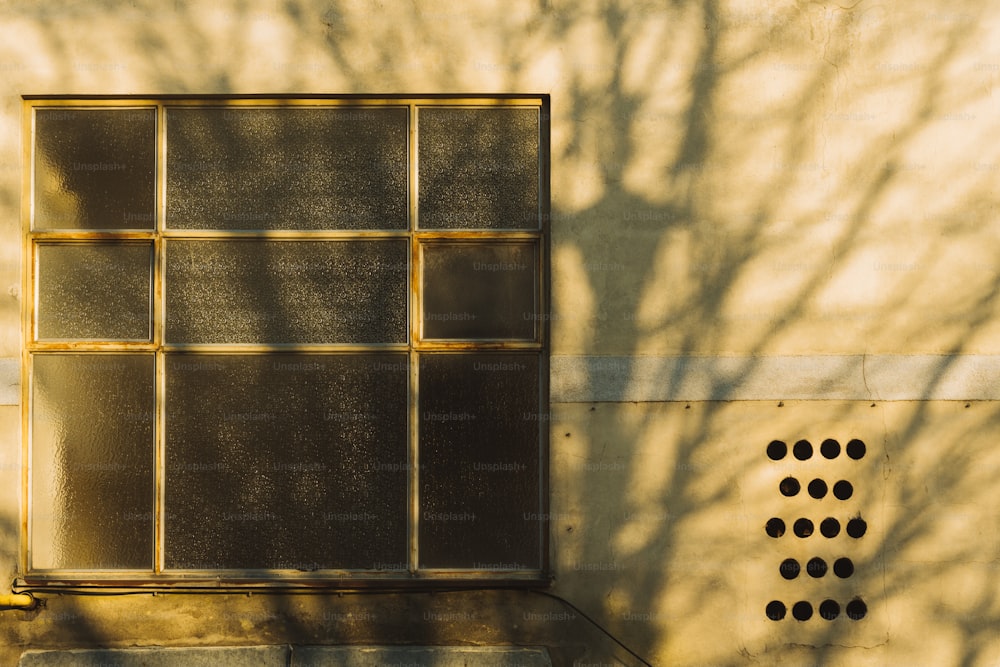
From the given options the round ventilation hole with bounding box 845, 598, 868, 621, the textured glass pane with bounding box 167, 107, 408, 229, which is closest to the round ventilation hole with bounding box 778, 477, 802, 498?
the round ventilation hole with bounding box 845, 598, 868, 621

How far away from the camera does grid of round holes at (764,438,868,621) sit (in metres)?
6.00

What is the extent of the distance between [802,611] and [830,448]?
1.12 m

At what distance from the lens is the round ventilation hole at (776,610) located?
6.01 m

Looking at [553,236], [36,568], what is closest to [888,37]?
[553,236]

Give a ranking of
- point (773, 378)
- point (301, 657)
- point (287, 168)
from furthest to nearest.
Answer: point (287, 168) < point (773, 378) < point (301, 657)

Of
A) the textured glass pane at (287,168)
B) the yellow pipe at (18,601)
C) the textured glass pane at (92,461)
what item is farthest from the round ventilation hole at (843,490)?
the yellow pipe at (18,601)

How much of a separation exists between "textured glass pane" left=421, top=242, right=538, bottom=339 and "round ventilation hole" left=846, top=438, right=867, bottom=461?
228cm

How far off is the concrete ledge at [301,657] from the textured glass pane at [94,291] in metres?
2.12

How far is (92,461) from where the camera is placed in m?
6.03

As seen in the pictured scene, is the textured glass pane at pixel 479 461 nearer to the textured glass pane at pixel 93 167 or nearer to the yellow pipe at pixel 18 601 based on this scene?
the textured glass pane at pixel 93 167

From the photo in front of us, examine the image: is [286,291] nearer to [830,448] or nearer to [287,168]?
[287,168]

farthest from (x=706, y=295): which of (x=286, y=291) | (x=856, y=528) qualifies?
(x=286, y=291)

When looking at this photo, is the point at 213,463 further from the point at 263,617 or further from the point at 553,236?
the point at 553,236

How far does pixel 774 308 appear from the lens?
602 cm
